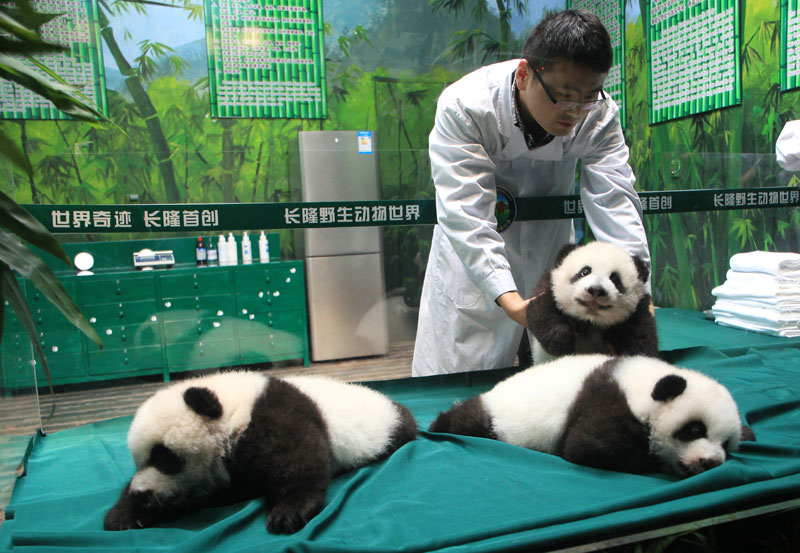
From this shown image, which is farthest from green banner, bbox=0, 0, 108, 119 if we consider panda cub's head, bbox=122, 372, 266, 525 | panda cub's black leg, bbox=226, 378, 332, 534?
panda cub's black leg, bbox=226, 378, 332, 534

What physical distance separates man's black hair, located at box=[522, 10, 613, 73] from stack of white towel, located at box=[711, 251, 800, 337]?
7.95 feet

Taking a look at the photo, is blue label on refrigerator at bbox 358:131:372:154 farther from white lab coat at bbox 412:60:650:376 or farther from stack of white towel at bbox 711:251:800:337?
stack of white towel at bbox 711:251:800:337

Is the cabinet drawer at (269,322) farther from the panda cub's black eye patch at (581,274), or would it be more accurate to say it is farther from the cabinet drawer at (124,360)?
the panda cub's black eye patch at (581,274)

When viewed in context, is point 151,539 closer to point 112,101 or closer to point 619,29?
point 112,101

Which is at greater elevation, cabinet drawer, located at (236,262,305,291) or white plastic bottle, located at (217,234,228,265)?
white plastic bottle, located at (217,234,228,265)

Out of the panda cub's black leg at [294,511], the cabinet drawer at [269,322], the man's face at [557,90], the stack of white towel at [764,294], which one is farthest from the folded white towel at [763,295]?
the panda cub's black leg at [294,511]

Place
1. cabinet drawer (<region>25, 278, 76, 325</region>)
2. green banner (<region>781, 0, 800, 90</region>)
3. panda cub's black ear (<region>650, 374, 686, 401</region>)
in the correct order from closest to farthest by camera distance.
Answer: panda cub's black ear (<region>650, 374, 686, 401</region>) < cabinet drawer (<region>25, 278, 76, 325</region>) < green banner (<region>781, 0, 800, 90</region>)

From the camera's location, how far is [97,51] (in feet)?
13.6

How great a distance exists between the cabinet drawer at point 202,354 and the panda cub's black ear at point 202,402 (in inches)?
69.5

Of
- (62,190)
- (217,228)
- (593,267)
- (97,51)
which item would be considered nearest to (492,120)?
(593,267)

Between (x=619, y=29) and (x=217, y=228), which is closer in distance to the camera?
(x=217, y=228)

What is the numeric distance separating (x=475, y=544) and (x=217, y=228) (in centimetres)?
172

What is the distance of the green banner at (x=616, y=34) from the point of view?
439 centimetres

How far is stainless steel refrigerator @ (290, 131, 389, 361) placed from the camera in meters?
3.69
